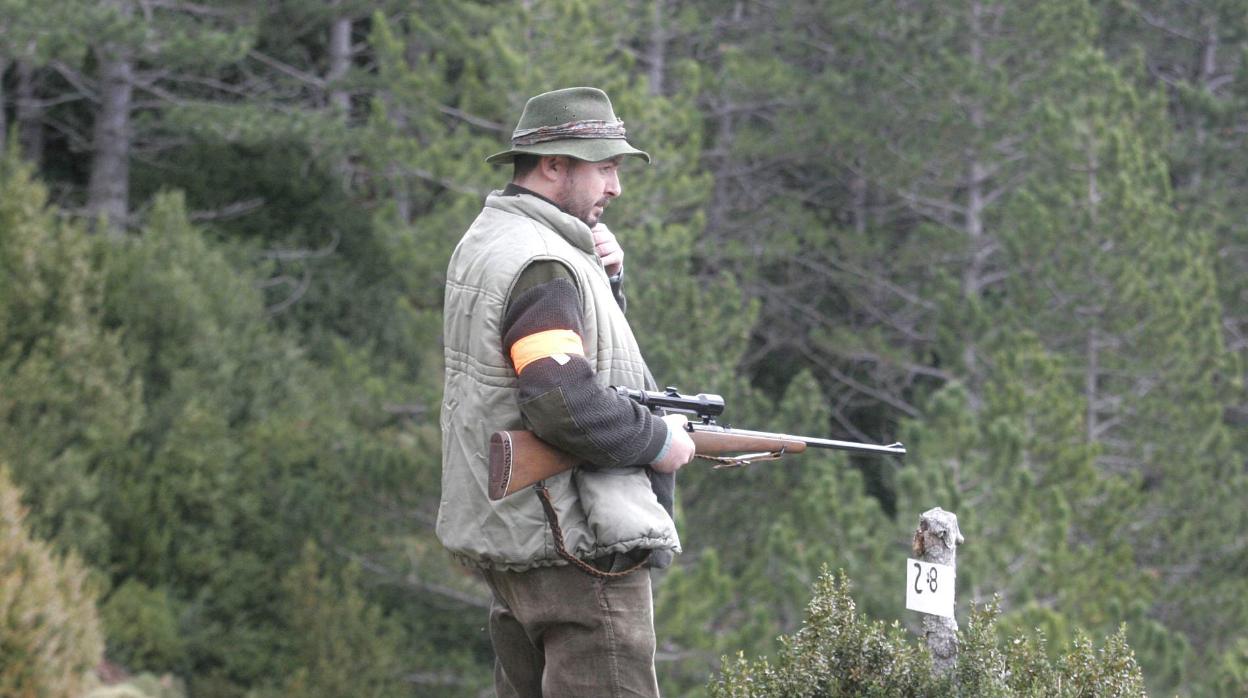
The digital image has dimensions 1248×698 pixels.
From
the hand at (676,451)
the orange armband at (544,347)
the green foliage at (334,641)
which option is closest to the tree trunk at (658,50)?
the green foliage at (334,641)

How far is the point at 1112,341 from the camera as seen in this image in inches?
594

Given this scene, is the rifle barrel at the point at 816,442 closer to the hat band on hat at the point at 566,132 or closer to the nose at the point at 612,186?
the nose at the point at 612,186

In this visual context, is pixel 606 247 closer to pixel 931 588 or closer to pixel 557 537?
pixel 557 537

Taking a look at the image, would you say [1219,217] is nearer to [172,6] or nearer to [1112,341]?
[1112,341]

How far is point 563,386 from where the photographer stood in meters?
3.16

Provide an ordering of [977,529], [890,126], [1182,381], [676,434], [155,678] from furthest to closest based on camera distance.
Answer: [890,126]
[1182,381]
[155,678]
[977,529]
[676,434]

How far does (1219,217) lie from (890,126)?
4154mm

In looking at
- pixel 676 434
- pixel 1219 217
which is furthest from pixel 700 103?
pixel 676 434

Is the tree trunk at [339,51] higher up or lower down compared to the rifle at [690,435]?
higher up

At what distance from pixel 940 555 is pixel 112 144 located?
15.5 meters

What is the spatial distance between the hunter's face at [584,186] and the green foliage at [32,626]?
5.03 metres

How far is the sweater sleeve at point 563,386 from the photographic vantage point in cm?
316

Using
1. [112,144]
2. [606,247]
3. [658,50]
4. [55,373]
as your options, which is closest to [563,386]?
[606,247]

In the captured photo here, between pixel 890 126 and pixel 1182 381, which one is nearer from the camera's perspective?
pixel 1182 381
